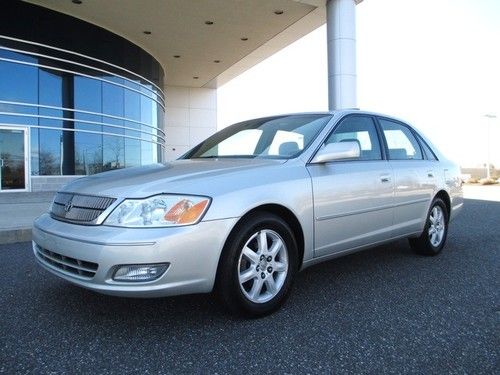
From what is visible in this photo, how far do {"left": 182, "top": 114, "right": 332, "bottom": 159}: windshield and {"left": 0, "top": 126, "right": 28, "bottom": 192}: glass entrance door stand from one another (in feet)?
38.1

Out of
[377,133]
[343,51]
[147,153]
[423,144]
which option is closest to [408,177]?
[377,133]

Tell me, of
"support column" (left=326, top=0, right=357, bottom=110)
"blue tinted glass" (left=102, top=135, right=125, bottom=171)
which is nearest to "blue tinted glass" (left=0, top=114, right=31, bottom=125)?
"blue tinted glass" (left=102, top=135, right=125, bottom=171)

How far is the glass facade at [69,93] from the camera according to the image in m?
13.6

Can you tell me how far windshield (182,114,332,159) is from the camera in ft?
12.0

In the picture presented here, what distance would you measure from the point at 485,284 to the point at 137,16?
1414 centimetres

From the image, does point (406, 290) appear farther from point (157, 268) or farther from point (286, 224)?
point (157, 268)

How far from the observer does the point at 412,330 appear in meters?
2.81

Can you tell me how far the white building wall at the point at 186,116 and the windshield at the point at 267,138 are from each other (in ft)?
75.4

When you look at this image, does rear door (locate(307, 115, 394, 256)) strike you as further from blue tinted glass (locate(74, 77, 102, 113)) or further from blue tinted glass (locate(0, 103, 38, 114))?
blue tinted glass (locate(74, 77, 102, 113))

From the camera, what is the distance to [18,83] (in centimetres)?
1360

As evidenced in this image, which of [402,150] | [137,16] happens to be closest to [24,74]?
[137,16]

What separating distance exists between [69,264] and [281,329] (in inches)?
57.0

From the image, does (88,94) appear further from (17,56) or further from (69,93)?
(17,56)

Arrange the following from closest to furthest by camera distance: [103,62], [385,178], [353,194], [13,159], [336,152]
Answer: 1. [336,152]
2. [353,194]
3. [385,178]
4. [13,159]
5. [103,62]
